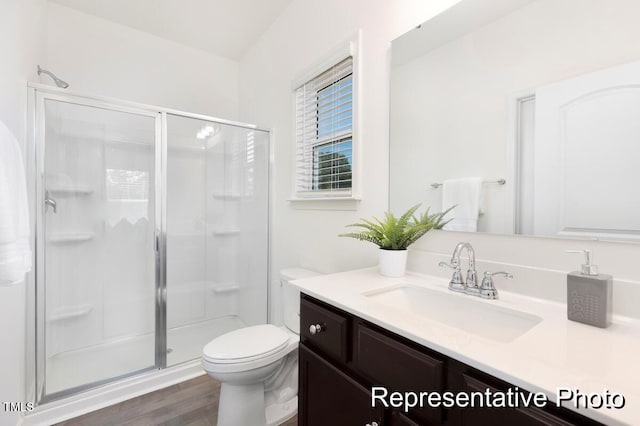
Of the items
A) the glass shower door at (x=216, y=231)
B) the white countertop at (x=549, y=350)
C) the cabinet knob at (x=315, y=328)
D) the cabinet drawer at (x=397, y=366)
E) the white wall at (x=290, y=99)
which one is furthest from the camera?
the glass shower door at (x=216, y=231)

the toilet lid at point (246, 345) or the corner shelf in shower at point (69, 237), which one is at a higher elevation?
the corner shelf in shower at point (69, 237)

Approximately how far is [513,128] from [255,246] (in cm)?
210

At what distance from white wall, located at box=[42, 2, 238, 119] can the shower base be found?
199 cm

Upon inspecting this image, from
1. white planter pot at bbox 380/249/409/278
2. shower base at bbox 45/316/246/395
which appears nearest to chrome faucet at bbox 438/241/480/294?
white planter pot at bbox 380/249/409/278

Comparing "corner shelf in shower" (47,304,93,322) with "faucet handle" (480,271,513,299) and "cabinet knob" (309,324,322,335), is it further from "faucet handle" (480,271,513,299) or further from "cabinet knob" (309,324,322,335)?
"faucet handle" (480,271,513,299)

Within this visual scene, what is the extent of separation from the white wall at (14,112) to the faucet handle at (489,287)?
6.21ft

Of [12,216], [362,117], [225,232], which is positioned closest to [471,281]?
[362,117]

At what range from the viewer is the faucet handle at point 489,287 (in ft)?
3.32

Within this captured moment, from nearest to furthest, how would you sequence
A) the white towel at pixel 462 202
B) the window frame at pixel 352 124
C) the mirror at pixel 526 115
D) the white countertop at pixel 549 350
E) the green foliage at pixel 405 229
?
1. the white countertop at pixel 549 350
2. the mirror at pixel 526 115
3. the white towel at pixel 462 202
4. the green foliage at pixel 405 229
5. the window frame at pixel 352 124

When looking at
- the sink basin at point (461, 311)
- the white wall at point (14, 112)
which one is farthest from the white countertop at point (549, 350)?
the white wall at point (14, 112)

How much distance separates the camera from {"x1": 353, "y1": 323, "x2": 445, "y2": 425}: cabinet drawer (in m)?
0.69

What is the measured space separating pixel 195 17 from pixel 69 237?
1.94 meters

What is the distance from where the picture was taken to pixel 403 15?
141 cm

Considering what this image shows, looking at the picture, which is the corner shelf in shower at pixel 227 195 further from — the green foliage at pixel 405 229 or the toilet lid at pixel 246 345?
the green foliage at pixel 405 229
